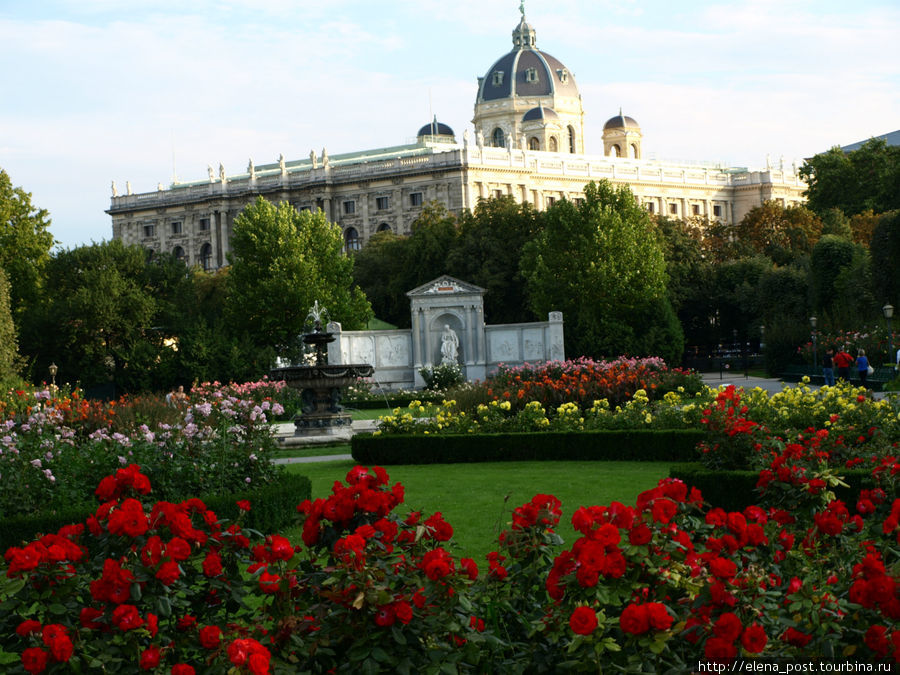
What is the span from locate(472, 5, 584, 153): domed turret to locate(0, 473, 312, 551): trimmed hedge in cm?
10215

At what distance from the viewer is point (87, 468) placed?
12648 millimetres

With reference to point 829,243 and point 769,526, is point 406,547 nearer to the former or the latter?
point 769,526

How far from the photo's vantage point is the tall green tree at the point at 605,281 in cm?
4725

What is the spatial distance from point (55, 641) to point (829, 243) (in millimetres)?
47449

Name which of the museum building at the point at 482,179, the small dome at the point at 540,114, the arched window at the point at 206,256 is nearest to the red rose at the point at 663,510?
the museum building at the point at 482,179

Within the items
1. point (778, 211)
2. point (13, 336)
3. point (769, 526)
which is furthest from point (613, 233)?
point (769, 526)

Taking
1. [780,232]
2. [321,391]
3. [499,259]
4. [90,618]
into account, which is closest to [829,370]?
[321,391]

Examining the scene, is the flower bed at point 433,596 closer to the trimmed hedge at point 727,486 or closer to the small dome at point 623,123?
the trimmed hedge at point 727,486

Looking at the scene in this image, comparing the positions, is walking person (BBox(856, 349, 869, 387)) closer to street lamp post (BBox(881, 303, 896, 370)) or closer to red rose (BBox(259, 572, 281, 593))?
street lamp post (BBox(881, 303, 896, 370))

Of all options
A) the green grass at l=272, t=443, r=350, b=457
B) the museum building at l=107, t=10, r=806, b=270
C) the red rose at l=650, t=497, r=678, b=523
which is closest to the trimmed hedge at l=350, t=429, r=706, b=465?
the green grass at l=272, t=443, r=350, b=457

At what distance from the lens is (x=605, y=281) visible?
47.7m

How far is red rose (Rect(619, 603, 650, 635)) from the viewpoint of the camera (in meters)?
5.09

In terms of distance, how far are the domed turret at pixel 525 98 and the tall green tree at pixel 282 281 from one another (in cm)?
6311

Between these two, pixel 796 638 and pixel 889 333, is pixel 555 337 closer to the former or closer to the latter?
pixel 889 333
